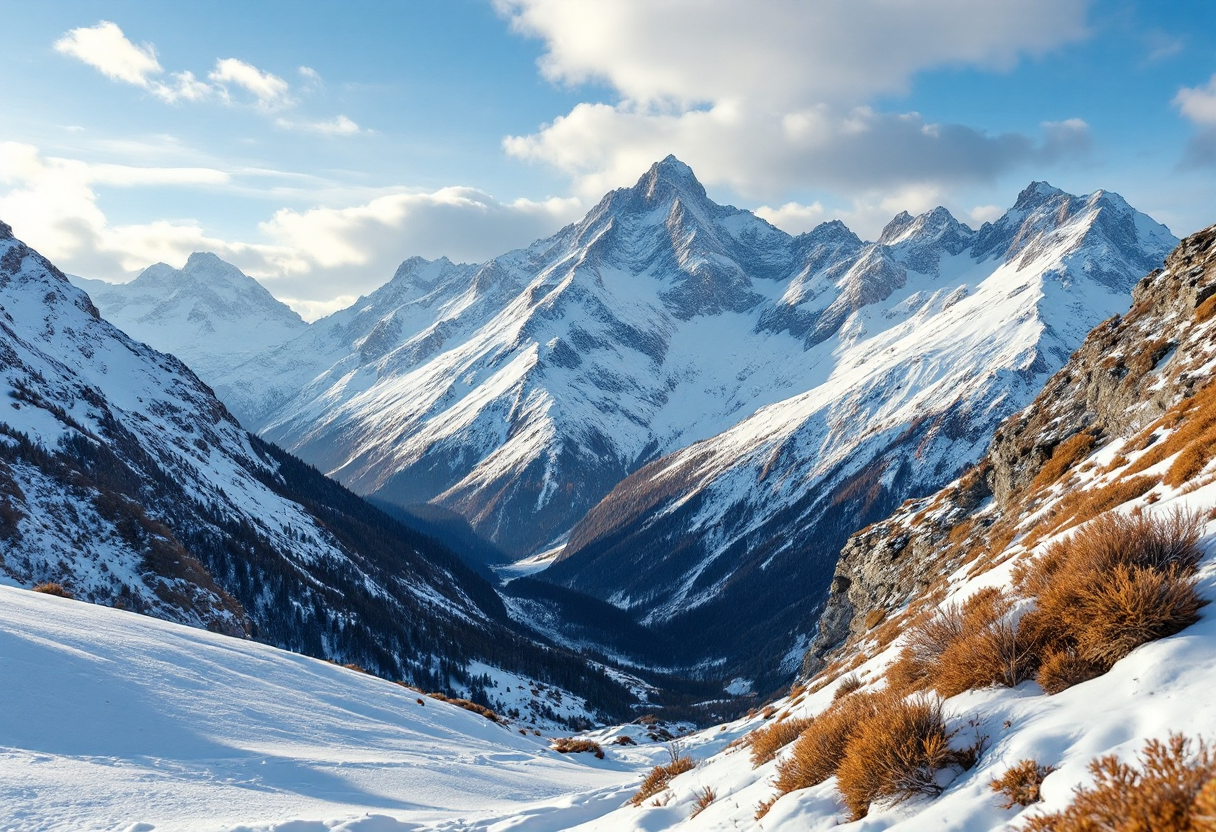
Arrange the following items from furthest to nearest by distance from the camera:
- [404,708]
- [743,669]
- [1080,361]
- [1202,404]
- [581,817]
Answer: [743,669], [1080,361], [404,708], [1202,404], [581,817]

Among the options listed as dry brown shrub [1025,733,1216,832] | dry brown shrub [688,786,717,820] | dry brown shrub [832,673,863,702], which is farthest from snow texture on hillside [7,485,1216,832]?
dry brown shrub [832,673,863,702]

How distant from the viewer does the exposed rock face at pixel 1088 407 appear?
23.8m

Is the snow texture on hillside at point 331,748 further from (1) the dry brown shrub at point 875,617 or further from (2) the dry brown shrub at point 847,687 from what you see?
(1) the dry brown shrub at point 875,617

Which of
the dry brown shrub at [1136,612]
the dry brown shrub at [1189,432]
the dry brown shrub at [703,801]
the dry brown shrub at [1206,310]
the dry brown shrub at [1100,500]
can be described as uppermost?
the dry brown shrub at [1206,310]

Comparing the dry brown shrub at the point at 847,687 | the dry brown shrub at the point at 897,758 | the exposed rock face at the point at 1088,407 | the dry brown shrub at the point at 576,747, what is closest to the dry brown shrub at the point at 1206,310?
the exposed rock face at the point at 1088,407

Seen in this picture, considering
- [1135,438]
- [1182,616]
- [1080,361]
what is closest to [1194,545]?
[1182,616]

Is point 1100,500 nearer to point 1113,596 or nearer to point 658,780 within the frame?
point 1113,596

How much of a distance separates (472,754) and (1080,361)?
36.2 m

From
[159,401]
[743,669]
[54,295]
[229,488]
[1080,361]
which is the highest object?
[54,295]

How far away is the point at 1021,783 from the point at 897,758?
122 centimetres

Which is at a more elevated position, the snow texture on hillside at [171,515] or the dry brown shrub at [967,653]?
the snow texture on hillside at [171,515]

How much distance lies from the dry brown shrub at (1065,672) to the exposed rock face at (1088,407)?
752 inches

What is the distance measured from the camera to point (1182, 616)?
6.34m

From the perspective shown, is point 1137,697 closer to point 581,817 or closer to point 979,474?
point 581,817
